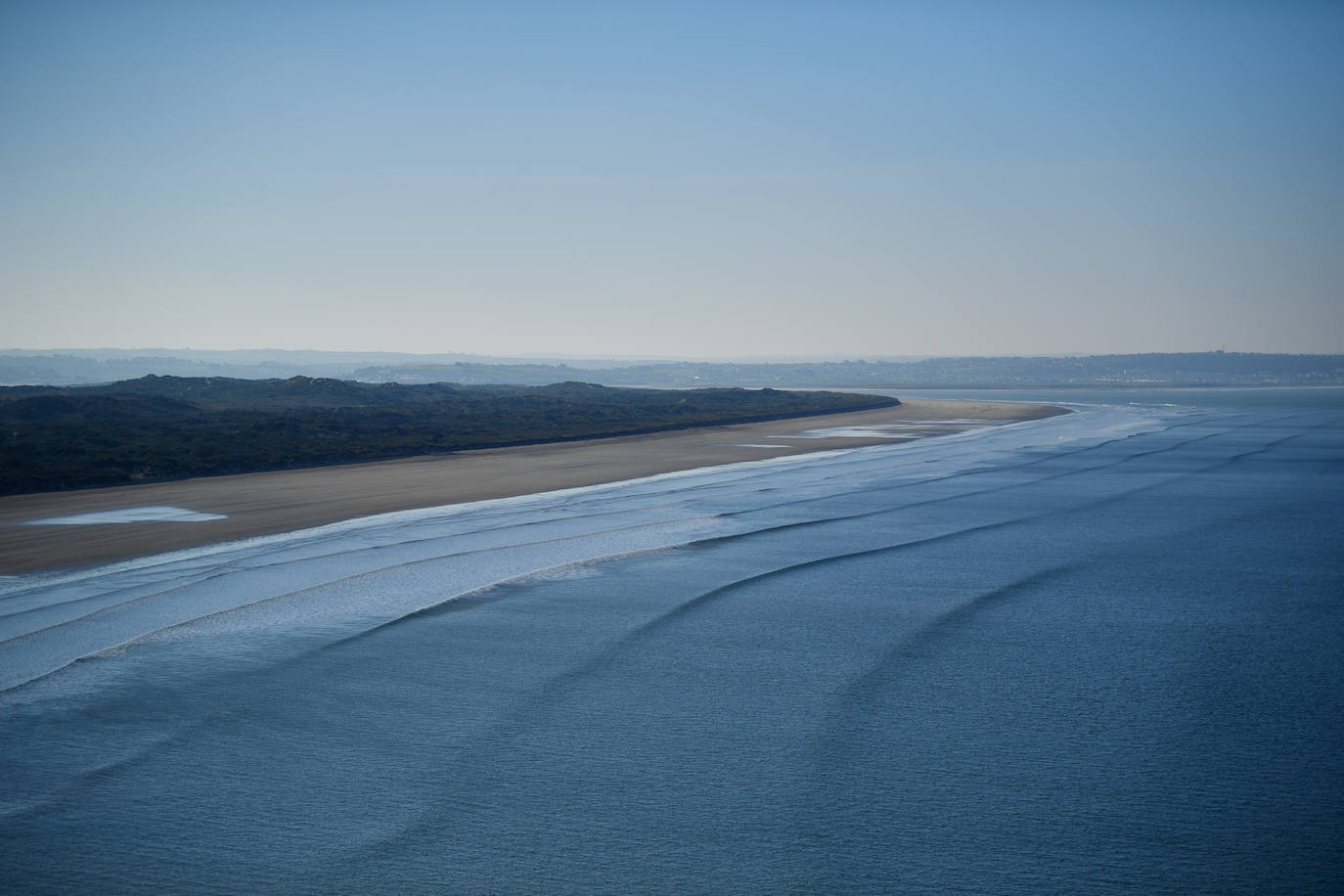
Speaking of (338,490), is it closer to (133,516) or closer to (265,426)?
(133,516)

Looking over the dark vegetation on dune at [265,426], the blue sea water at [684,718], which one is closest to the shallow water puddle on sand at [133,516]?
the blue sea water at [684,718]

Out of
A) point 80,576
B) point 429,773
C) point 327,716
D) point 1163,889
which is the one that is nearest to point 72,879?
point 429,773

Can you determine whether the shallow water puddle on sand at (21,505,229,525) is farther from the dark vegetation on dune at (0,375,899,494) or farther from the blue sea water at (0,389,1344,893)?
the dark vegetation on dune at (0,375,899,494)

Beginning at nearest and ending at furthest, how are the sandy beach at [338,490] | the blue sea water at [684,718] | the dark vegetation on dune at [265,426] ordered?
the blue sea water at [684,718] < the sandy beach at [338,490] < the dark vegetation on dune at [265,426]

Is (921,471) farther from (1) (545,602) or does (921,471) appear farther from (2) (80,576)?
(2) (80,576)

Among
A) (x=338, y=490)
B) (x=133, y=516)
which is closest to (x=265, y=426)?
(x=338, y=490)

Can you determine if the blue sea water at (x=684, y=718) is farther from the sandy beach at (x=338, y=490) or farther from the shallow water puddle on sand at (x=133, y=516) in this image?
the shallow water puddle on sand at (x=133, y=516)
